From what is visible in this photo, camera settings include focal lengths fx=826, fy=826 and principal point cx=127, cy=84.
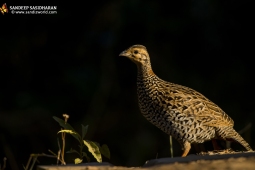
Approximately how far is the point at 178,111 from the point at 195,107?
190mm

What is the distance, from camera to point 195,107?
6.10 m

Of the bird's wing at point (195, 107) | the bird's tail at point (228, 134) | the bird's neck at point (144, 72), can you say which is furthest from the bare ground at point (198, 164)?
the bird's neck at point (144, 72)

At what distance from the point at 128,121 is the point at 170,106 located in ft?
12.4

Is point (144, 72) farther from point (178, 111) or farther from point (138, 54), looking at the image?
point (178, 111)

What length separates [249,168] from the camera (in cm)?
277

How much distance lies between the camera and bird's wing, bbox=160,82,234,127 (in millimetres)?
6020

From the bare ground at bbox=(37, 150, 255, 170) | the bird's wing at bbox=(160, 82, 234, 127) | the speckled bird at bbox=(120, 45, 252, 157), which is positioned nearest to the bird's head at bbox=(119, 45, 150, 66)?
the speckled bird at bbox=(120, 45, 252, 157)

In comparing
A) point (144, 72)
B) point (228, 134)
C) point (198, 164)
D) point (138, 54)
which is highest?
point (138, 54)

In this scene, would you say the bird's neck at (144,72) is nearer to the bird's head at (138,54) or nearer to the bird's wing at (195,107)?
the bird's head at (138,54)

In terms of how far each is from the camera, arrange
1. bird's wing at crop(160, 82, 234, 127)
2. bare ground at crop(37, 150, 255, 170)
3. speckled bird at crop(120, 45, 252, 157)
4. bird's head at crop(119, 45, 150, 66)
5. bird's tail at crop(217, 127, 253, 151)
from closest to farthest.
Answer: bare ground at crop(37, 150, 255, 170), speckled bird at crop(120, 45, 252, 157), bird's wing at crop(160, 82, 234, 127), bird's tail at crop(217, 127, 253, 151), bird's head at crop(119, 45, 150, 66)

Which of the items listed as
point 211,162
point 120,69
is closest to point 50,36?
point 120,69

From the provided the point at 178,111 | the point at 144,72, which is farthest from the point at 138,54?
the point at 178,111

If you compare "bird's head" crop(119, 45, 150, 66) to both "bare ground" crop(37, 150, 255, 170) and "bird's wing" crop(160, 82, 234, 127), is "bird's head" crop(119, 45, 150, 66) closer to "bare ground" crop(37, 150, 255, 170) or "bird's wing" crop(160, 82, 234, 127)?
"bird's wing" crop(160, 82, 234, 127)

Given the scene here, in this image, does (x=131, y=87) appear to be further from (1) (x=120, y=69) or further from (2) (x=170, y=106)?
(2) (x=170, y=106)
